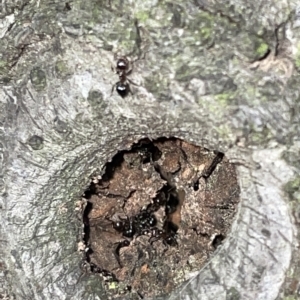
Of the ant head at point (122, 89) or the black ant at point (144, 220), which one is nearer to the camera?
the ant head at point (122, 89)

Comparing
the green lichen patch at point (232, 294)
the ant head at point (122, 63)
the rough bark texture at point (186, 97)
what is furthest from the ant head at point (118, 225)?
the ant head at point (122, 63)

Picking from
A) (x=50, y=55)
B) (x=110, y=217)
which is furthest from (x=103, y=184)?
(x=50, y=55)

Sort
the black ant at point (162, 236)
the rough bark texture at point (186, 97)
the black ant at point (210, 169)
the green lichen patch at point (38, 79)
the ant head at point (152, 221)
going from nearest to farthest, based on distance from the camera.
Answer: the rough bark texture at point (186, 97)
the green lichen patch at point (38, 79)
the black ant at point (210, 169)
the black ant at point (162, 236)
the ant head at point (152, 221)

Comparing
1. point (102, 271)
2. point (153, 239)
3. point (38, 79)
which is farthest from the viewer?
point (153, 239)

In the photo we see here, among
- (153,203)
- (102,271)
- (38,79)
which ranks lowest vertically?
(102,271)

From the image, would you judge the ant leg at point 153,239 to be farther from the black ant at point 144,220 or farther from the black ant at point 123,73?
the black ant at point 123,73

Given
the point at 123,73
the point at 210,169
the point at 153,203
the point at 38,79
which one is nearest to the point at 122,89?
the point at 123,73

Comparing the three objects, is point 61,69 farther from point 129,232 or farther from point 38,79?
point 129,232
